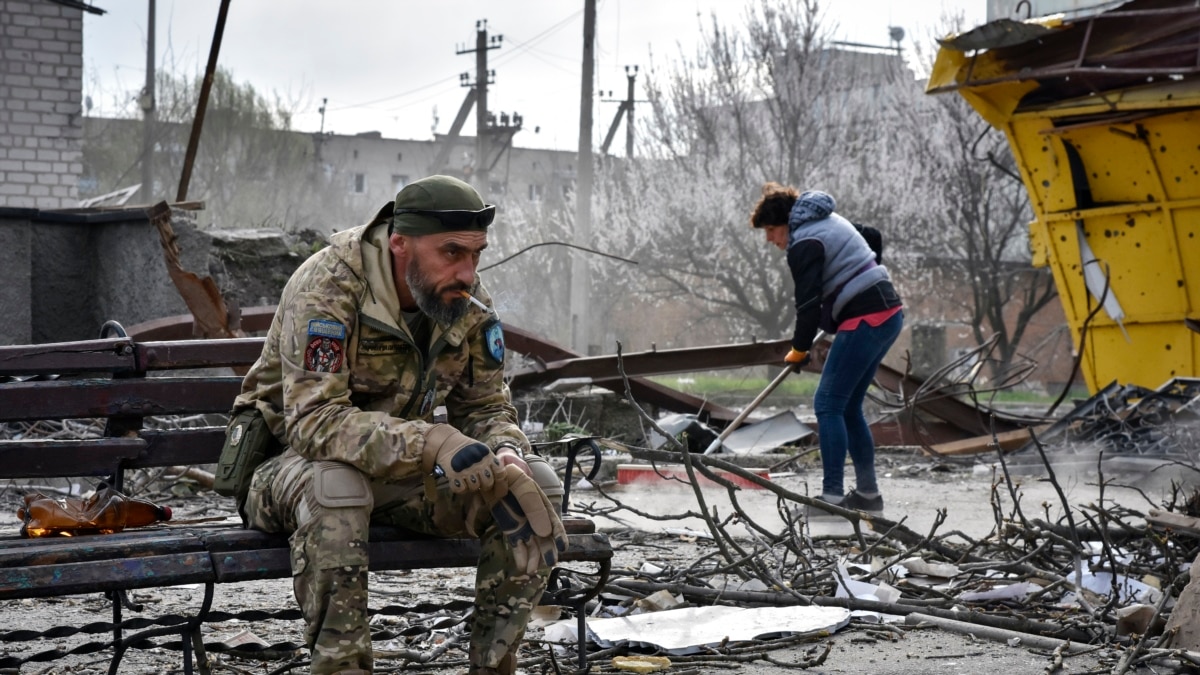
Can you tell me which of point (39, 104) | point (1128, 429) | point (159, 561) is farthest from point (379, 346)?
point (39, 104)

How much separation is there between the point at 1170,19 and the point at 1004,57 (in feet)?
3.87

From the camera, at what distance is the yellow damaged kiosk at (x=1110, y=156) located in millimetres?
8344

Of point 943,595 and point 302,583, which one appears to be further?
point 943,595

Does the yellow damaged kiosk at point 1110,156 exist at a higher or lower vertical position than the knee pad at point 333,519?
higher

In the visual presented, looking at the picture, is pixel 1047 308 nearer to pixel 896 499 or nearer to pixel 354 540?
pixel 896 499

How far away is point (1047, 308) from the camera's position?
1098 inches

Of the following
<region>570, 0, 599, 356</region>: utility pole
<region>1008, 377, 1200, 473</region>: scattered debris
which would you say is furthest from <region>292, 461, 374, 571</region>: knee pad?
<region>570, 0, 599, 356</region>: utility pole

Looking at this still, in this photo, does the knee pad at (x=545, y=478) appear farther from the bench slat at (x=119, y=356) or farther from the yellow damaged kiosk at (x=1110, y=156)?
the yellow damaged kiosk at (x=1110, y=156)

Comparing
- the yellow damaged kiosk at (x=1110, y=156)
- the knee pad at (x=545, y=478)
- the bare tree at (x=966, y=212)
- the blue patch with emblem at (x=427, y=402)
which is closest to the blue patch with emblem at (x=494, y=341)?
the blue patch with emblem at (x=427, y=402)

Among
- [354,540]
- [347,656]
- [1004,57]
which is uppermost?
[1004,57]

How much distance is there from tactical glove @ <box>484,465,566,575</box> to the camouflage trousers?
0.26 ft

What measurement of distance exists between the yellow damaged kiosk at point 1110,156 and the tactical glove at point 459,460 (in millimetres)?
6674

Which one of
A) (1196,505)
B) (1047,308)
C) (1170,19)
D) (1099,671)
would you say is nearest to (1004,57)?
(1170,19)

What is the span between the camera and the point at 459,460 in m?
2.82
